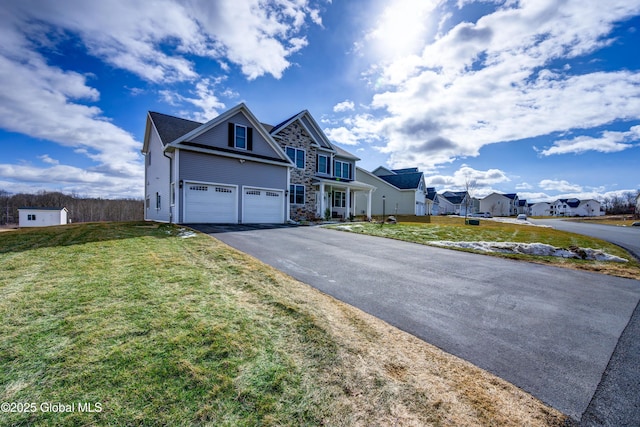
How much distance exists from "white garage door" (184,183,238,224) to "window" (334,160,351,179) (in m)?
11.1

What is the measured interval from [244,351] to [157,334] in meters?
1.02

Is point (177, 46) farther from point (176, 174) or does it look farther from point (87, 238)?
point (87, 238)

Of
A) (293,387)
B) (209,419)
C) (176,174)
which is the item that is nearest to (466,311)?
(293,387)

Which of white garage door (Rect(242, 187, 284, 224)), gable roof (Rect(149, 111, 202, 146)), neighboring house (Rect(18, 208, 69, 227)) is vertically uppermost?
gable roof (Rect(149, 111, 202, 146))

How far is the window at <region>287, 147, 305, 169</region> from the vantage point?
2027cm

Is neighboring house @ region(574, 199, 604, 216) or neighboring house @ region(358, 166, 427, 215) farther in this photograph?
neighboring house @ region(574, 199, 604, 216)

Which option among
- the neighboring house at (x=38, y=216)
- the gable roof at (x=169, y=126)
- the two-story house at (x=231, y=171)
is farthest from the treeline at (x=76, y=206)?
the two-story house at (x=231, y=171)

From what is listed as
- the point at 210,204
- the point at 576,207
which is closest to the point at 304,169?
the point at 210,204

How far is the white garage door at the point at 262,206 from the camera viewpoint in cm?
1593

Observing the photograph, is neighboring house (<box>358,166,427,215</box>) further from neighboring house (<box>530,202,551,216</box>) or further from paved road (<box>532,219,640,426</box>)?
neighboring house (<box>530,202,551,216</box>)

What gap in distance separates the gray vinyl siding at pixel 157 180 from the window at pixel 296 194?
25.9ft

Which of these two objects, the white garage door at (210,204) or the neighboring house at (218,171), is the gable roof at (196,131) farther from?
the white garage door at (210,204)

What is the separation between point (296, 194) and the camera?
19953 mm

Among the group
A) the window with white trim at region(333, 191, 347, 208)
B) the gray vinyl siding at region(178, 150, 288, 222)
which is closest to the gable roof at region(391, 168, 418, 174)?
the window with white trim at region(333, 191, 347, 208)
